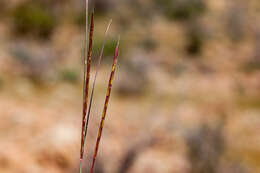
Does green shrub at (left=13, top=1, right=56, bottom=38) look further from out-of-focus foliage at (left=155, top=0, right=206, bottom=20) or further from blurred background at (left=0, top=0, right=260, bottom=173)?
out-of-focus foliage at (left=155, top=0, right=206, bottom=20)

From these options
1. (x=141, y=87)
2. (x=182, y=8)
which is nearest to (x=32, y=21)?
(x=141, y=87)

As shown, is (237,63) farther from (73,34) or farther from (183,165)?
(183,165)

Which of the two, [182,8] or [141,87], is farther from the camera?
[182,8]

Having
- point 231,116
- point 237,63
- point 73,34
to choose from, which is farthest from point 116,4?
point 231,116

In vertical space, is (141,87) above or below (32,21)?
below

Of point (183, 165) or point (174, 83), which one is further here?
point (174, 83)

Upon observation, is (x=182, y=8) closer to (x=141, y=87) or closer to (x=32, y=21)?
(x=32, y=21)
